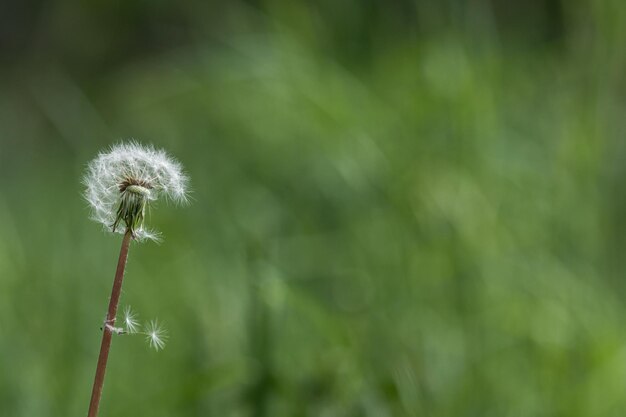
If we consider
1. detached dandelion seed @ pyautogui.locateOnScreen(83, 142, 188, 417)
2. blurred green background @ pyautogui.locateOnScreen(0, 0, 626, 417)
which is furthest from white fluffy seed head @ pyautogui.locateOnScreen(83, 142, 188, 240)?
blurred green background @ pyautogui.locateOnScreen(0, 0, 626, 417)

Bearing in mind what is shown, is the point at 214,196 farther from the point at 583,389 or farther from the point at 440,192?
the point at 583,389

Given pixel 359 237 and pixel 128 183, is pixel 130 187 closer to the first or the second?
pixel 128 183

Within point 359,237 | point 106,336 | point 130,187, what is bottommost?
point 106,336

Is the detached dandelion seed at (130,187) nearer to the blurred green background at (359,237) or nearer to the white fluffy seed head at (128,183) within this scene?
the white fluffy seed head at (128,183)

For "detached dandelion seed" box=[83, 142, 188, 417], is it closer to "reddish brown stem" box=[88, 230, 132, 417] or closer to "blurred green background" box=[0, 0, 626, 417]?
"reddish brown stem" box=[88, 230, 132, 417]

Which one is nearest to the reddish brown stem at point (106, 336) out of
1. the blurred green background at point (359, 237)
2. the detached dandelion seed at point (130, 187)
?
the detached dandelion seed at point (130, 187)

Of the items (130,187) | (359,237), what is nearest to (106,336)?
(130,187)
